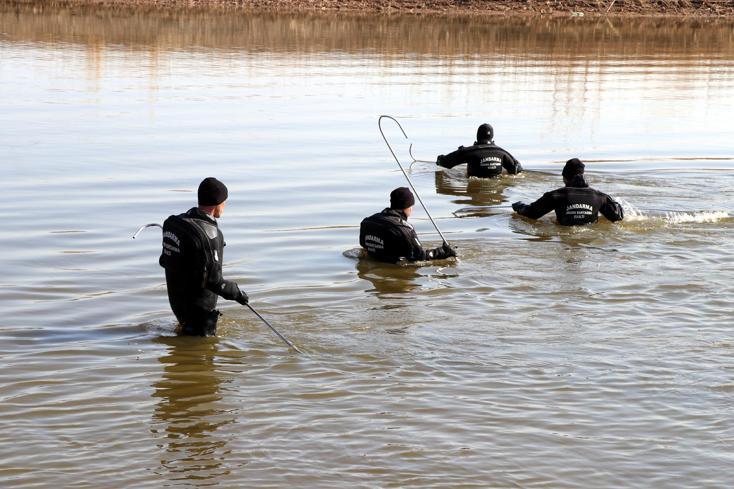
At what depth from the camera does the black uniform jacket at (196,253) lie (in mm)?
9688

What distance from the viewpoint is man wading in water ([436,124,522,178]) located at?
18500mm

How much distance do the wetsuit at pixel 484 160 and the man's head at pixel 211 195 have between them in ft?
30.4

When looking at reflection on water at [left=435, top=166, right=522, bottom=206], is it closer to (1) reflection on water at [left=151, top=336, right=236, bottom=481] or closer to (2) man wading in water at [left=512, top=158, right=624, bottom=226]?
(2) man wading in water at [left=512, top=158, right=624, bottom=226]

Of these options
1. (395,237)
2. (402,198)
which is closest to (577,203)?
(395,237)

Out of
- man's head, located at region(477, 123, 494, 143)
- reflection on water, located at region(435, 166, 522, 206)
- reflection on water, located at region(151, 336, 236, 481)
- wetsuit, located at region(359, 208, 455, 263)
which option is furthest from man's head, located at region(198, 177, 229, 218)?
man's head, located at region(477, 123, 494, 143)

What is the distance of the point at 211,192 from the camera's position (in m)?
9.64

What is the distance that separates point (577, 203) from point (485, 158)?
373 cm

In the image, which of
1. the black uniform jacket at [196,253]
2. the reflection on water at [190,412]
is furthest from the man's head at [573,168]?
the black uniform jacket at [196,253]

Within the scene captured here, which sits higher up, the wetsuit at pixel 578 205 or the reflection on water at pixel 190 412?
the wetsuit at pixel 578 205

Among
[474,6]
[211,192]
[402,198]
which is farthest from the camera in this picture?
[474,6]


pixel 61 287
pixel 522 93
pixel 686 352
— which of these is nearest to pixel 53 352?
pixel 61 287

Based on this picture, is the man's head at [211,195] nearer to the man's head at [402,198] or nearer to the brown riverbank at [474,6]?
Result: the man's head at [402,198]

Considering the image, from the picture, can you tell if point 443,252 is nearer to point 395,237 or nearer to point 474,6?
point 395,237

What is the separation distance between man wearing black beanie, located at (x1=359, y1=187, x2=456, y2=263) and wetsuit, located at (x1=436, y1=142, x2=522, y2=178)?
5.51 meters
